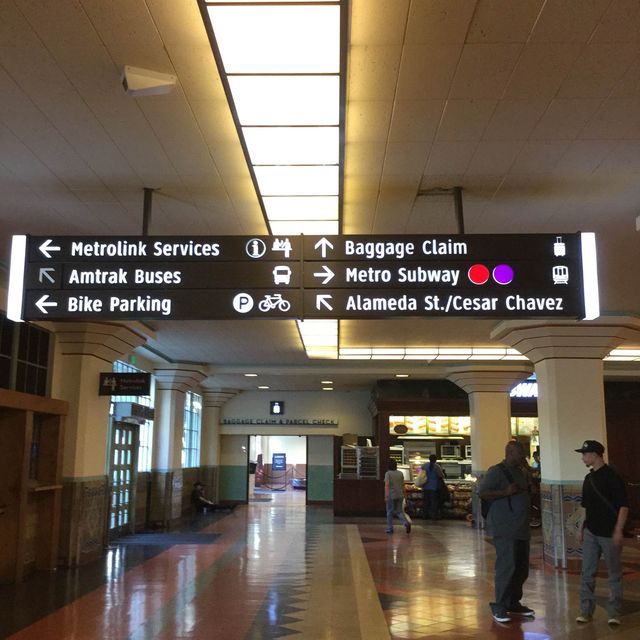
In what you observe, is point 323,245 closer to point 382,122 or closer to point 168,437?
point 382,122

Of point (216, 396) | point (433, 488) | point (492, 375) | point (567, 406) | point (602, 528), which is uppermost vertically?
point (492, 375)

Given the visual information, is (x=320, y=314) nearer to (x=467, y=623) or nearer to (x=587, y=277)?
(x=587, y=277)

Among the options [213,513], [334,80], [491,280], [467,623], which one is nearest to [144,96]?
[334,80]

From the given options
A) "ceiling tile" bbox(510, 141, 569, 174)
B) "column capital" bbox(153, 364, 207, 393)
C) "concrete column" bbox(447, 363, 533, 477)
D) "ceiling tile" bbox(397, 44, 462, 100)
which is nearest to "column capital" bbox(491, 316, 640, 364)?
"ceiling tile" bbox(510, 141, 569, 174)

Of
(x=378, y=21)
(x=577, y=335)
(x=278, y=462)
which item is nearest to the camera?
(x=378, y=21)

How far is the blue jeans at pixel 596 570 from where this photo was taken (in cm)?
620

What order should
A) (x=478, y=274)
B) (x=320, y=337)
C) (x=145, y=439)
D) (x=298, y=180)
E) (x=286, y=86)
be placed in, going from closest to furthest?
(x=286, y=86) → (x=478, y=274) → (x=298, y=180) → (x=320, y=337) → (x=145, y=439)

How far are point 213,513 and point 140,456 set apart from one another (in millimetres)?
3892

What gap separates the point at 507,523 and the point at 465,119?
3768 mm

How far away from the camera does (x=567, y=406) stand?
976cm

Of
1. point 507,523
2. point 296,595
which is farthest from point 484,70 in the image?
point 296,595

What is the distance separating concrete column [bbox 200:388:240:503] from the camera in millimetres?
20953

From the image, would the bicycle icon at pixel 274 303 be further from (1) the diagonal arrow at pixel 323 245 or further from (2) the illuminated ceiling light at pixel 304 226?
(2) the illuminated ceiling light at pixel 304 226

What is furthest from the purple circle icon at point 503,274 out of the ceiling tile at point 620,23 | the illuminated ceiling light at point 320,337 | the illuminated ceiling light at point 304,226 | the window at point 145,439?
the window at point 145,439
